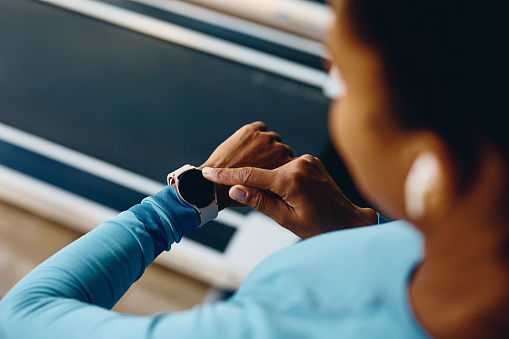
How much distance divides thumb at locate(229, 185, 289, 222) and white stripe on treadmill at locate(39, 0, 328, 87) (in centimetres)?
221

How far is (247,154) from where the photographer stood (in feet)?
3.58

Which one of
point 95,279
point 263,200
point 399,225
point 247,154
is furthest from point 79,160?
point 399,225

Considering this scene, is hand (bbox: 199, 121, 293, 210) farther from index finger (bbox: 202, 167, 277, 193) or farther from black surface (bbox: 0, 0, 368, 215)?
black surface (bbox: 0, 0, 368, 215)

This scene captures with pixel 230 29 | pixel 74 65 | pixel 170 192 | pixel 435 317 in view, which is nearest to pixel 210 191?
pixel 170 192

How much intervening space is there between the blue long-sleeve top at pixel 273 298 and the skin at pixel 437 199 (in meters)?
0.05

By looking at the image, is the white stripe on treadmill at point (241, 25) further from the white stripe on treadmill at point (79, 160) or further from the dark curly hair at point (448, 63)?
the dark curly hair at point (448, 63)

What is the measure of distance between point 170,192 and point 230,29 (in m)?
2.71

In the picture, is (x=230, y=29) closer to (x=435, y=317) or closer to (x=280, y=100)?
(x=280, y=100)

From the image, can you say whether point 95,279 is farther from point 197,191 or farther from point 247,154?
point 247,154

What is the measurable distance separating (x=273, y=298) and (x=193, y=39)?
115 inches

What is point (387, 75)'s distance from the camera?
1.29 feet

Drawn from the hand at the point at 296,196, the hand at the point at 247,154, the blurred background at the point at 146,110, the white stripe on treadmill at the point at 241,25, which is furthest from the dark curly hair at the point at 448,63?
the white stripe on treadmill at the point at 241,25

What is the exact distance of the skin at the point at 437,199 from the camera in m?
0.40

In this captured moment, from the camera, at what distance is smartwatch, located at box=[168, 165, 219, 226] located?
976 mm
